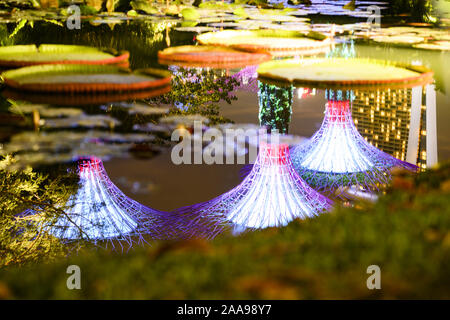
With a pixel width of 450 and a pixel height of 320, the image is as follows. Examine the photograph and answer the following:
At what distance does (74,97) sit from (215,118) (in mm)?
1997

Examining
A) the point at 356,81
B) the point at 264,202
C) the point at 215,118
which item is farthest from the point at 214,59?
the point at 264,202

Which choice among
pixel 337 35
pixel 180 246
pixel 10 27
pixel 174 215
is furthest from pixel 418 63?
pixel 10 27

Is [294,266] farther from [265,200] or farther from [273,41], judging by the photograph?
[273,41]

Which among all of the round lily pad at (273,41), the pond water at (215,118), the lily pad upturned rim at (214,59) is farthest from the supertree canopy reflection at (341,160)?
the round lily pad at (273,41)

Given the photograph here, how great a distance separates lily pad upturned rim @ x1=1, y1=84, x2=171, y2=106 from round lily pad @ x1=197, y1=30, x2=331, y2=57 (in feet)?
12.2

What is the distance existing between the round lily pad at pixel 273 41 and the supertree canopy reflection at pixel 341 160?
15.7 ft

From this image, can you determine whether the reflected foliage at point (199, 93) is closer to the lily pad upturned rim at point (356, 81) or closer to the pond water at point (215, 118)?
the pond water at point (215, 118)

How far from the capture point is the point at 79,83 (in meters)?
8.69

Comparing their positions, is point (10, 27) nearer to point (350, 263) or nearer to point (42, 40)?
point (42, 40)

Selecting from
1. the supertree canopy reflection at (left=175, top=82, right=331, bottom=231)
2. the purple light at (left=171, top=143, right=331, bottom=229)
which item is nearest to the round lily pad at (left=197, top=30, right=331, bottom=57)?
the supertree canopy reflection at (left=175, top=82, right=331, bottom=231)

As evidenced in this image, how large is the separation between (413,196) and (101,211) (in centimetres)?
309

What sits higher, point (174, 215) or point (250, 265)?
point (250, 265)

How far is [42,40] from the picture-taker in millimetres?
13984

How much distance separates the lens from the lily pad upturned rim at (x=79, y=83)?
8656mm
